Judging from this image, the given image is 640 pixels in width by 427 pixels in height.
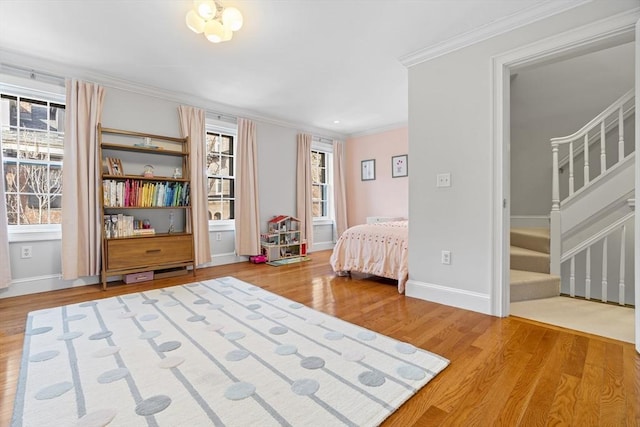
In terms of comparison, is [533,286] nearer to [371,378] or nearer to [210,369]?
[371,378]

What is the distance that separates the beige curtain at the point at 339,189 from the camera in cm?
601

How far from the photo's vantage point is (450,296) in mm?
2596

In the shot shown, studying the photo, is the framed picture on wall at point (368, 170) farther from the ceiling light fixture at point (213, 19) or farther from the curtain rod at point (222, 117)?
the ceiling light fixture at point (213, 19)

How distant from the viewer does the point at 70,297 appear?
2889 millimetres

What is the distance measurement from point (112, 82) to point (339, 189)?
13.1ft

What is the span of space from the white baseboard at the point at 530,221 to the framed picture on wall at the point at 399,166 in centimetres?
187

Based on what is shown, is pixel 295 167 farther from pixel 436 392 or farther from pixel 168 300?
pixel 436 392

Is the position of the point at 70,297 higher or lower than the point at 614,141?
lower

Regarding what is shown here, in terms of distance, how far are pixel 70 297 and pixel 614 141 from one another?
20.2ft

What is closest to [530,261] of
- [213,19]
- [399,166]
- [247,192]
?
[399,166]

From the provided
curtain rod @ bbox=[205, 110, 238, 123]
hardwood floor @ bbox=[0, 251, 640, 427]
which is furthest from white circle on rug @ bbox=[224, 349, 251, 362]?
curtain rod @ bbox=[205, 110, 238, 123]

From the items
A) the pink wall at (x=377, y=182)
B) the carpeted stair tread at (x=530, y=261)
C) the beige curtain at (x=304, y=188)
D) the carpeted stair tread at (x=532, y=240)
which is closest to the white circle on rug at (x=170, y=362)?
the carpeted stair tread at (x=530, y=261)

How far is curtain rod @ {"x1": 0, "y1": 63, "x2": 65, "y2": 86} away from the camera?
9.47 feet

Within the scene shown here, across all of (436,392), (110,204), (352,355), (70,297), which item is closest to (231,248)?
(110,204)
